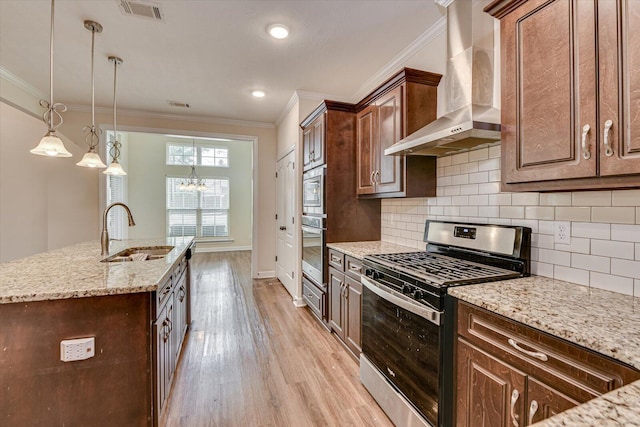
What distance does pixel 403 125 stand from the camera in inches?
90.0

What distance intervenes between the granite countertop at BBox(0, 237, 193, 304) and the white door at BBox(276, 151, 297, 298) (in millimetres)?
2082

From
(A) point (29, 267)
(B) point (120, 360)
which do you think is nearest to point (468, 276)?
(B) point (120, 360)

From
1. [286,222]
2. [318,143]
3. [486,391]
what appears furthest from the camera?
[286,222]

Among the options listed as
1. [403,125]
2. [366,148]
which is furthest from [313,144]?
[403,125]

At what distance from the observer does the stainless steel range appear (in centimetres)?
141

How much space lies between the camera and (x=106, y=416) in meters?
1.38

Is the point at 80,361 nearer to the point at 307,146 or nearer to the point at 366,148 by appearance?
the point at 366,148

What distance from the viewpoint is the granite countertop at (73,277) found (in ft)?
4.22

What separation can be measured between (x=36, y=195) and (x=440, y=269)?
4.97 m

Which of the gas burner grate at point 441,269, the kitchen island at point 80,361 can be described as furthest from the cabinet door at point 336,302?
the kitchen island at point 80,361

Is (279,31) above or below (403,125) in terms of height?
above

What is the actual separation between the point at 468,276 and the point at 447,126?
2.84 ft

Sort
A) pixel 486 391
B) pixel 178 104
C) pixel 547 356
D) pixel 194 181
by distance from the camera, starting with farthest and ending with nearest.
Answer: pixel 194 181
pixel 178 104
pixel 486 391
pixel 547 356

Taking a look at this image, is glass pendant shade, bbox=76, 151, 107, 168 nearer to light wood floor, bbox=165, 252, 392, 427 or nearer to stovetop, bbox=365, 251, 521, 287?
light wood floor, bbox=165, 252, 392, 427
